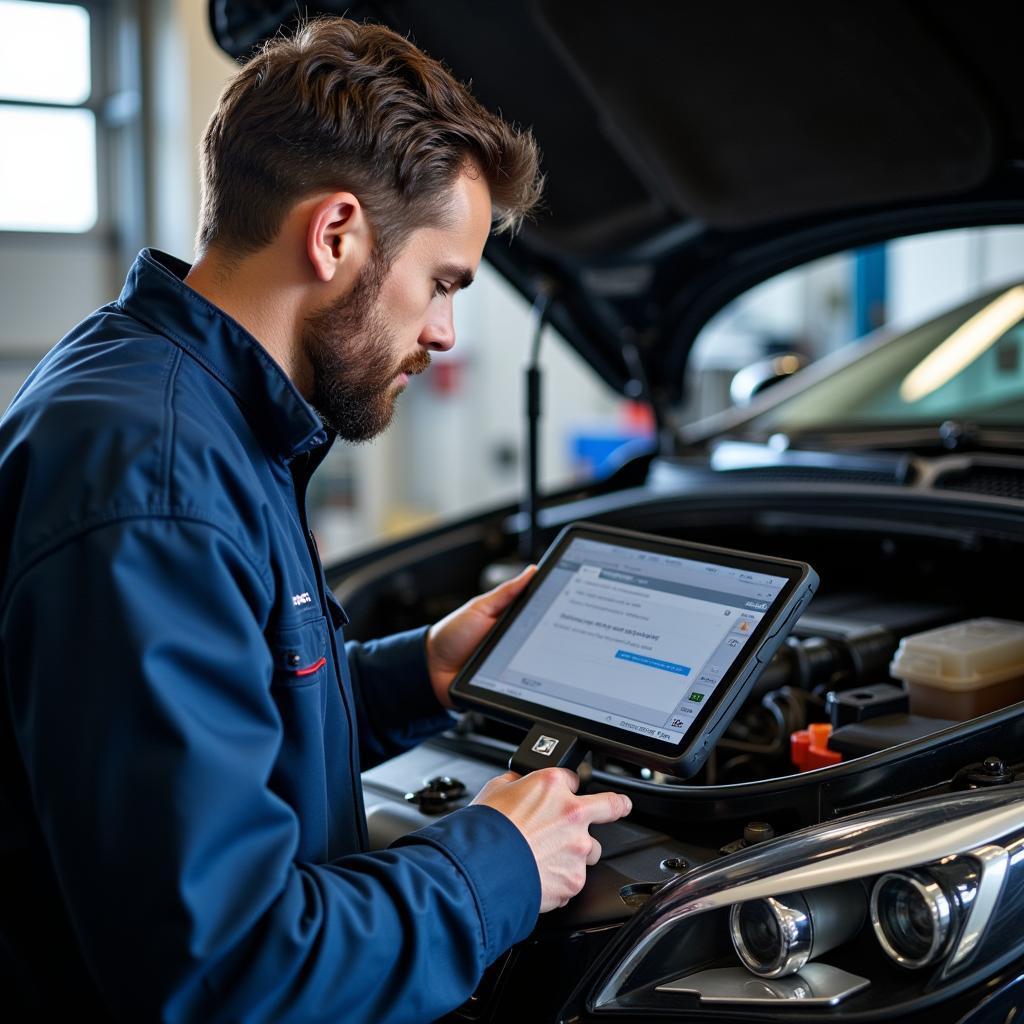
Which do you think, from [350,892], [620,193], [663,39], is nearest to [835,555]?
[620,193]

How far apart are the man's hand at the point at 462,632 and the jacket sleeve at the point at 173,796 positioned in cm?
51

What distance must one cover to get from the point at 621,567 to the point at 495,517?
2.90 ft

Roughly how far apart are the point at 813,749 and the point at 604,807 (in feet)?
0.98

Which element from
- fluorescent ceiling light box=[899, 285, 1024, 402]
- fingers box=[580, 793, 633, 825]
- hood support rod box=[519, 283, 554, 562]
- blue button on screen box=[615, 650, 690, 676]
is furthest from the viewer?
fluorescent ceiling light box=[899, 285, 1024, 402]

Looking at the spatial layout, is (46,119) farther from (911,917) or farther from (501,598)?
(911,917)

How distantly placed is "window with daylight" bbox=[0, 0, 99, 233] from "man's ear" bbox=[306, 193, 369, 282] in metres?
5.42

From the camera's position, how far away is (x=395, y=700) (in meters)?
1.39

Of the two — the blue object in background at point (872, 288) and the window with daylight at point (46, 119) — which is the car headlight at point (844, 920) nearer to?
the blue object in background at point (872, 288)

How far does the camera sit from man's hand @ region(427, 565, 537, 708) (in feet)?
4.53

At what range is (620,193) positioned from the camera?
1.94m

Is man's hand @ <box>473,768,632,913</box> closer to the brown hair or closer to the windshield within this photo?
the brown hair

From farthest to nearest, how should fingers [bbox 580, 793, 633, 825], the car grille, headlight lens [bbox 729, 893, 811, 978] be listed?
the car grille < fingers [bbox 580, 793, 633, 825] < headlight lens [bbox 729, 893, 811, 978]

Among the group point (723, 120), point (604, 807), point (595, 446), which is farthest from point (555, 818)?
point (595, 446)

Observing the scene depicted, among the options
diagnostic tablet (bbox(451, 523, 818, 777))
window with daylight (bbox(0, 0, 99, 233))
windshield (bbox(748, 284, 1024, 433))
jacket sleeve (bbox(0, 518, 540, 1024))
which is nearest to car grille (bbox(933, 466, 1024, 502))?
windshield (bbox(748, 284, 1024, 433))
